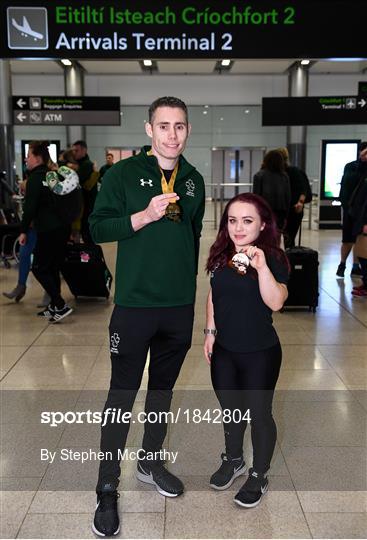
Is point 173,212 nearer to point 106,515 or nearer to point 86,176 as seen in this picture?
point 106,515

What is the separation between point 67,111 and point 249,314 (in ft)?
32.3

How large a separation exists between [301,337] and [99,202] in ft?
11.2

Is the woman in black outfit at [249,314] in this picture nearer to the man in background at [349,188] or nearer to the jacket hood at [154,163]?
the jacket hood at [154,163]

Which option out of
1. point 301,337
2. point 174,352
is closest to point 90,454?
point 174,352

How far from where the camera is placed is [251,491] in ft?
8.31

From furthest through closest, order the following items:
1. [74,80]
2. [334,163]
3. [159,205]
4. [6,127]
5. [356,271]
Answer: [74,80]
[334,163]
[6,127]
[356,271]
[159,205]

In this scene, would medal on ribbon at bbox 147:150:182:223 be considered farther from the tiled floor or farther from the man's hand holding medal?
the tiled floor

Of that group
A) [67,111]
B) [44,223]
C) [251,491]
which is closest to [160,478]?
[251,491]

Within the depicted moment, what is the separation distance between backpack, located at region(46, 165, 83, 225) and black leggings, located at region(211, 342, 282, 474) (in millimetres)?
3566

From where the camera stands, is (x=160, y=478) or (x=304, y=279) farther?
(x=304, y=279)

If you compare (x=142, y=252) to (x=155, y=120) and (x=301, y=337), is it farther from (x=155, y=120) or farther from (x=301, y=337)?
(x=301, y=337)

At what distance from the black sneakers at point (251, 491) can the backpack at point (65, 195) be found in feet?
12.5
